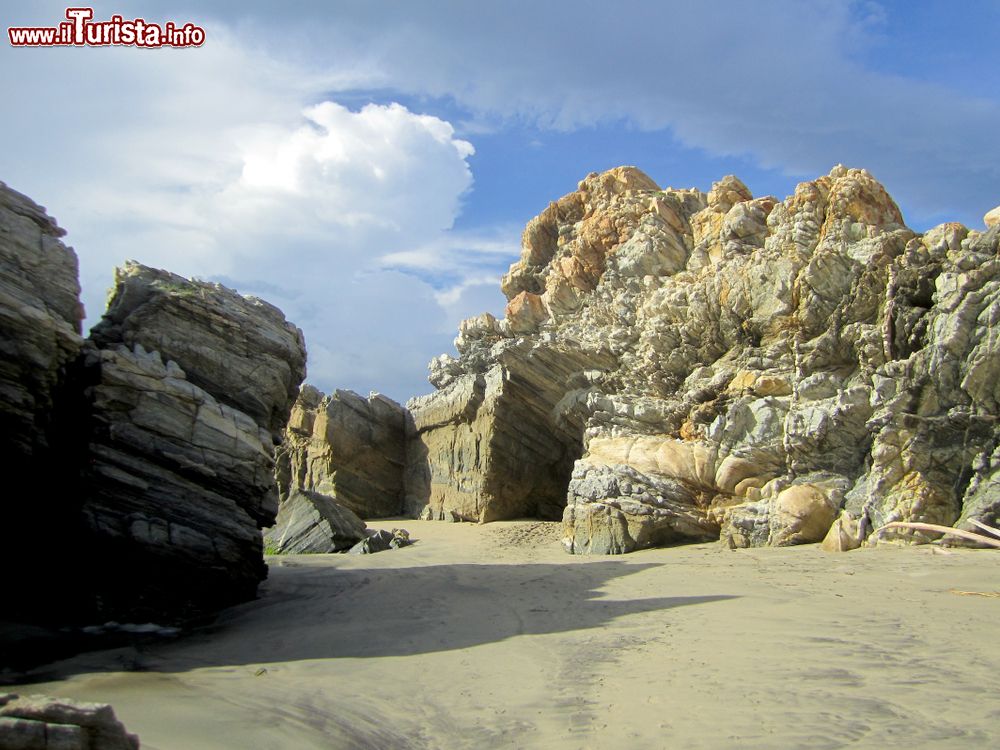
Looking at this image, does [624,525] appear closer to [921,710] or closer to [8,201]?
[921,710]

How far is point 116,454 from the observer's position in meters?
10.8

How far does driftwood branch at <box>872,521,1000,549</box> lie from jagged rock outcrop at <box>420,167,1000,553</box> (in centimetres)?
22

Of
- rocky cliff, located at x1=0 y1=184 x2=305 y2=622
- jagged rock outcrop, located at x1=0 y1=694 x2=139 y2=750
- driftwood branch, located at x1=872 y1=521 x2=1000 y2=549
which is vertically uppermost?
rocky cliff, located at x1=0 y1=184 x2=305 y2=622

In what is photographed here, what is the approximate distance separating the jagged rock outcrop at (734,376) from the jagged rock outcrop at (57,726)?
39.5 ft

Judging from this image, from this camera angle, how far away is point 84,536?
10.4 metres

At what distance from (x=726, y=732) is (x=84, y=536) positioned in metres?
8.17

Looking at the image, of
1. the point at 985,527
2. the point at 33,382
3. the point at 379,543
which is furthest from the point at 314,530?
the point at 985,527

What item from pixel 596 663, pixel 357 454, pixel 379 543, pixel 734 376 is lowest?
pixel 596 663

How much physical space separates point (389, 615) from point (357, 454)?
42.9 feet

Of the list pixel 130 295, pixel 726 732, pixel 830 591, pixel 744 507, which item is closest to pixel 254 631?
pixel 130 295

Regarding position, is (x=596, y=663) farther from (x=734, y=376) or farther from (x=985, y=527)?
(x=734, y=376)

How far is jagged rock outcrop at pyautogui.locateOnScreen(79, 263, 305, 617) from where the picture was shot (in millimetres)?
10641

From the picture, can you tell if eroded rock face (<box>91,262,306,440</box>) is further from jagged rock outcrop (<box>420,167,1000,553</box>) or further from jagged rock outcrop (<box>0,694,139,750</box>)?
jagged rock outcrop (<box>0,694,139,750</box>)

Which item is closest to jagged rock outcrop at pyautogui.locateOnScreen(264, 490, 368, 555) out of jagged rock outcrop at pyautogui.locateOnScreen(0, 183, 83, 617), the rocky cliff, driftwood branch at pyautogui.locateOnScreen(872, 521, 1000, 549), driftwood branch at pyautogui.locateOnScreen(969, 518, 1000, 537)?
the rocky cliff
